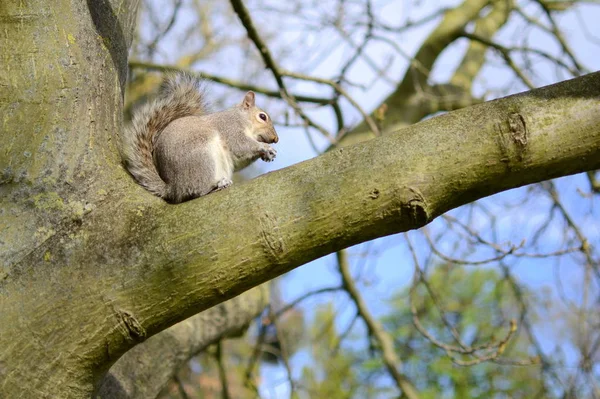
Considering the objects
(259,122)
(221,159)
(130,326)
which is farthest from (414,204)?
(259,122)

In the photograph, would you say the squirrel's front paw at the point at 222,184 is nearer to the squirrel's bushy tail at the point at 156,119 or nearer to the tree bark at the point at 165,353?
the squirrel's bushy tail at the point at 156,119

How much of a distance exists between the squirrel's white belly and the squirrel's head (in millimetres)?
461

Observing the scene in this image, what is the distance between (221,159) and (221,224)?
965mm

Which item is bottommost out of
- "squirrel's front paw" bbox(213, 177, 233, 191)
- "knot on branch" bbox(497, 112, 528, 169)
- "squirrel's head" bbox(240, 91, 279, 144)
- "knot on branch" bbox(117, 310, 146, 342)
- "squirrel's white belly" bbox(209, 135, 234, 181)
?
"knot on branch" bbox(117, 310, 146, 342)

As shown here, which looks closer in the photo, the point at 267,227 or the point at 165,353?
the point at 267,227

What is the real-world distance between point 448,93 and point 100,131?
9.49ft

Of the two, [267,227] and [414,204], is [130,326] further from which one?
[414,204]

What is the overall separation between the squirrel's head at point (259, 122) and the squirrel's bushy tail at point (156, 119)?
1.33ft

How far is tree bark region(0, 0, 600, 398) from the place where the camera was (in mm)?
1428

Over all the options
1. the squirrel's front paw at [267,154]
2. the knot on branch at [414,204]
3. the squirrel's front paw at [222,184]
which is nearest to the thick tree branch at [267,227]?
the knot on branch at [414,204]

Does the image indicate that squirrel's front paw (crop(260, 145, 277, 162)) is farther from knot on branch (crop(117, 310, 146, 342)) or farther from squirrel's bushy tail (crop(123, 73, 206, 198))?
knot on branch (crop(117, 310, 146, 342))

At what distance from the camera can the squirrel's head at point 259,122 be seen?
2.99m

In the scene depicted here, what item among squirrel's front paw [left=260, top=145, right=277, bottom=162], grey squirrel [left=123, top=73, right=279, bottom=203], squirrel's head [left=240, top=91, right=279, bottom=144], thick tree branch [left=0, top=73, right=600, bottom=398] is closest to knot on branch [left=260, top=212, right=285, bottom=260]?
thick tree branch [left=0, top=73, right=600, bottom=398]

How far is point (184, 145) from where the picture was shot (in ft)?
7.32
